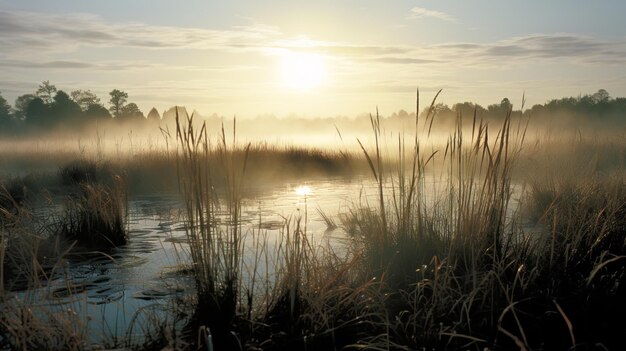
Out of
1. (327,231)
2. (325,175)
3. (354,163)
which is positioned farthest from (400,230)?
(354,163)

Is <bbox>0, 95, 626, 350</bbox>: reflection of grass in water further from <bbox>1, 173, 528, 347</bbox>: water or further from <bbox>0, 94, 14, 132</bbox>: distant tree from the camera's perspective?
<bbox>0, 94, 14, 132</bbox>: distant tree

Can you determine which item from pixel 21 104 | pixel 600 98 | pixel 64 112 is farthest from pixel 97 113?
pixel 600 98

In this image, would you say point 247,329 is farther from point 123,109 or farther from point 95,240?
point 123,109

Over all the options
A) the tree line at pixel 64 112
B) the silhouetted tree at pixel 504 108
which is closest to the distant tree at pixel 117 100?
the tree line at pixel 64 112

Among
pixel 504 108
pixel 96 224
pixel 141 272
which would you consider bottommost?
pixel 141 272

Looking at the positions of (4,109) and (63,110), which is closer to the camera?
(63,110)

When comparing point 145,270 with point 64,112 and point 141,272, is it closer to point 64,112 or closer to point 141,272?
point 141,272

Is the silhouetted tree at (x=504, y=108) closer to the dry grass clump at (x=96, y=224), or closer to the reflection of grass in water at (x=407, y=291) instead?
the reflection of grass in water at (x=407, y=291)

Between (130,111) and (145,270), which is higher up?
(130,111)

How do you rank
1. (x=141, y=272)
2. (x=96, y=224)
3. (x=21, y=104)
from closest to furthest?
(x=141, y=272), (x=96, y=224), (x=21, y=104)

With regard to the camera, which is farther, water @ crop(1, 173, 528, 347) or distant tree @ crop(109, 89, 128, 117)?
distant tree @ crop(109, 89, 128, 117)

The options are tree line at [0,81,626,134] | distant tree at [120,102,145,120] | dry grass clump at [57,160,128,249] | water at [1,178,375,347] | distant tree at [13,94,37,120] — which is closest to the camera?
water at [1,178,375,347]

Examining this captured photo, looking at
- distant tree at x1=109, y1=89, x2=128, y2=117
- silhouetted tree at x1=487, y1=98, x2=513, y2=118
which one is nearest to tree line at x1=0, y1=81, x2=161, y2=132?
distant tree at x1=109, y1=89, x2=128, y2=117

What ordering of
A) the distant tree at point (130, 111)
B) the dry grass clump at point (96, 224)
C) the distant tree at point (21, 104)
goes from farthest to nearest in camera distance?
the distant tree at point (21, 104), the distant tree at point (130, 111), the dry grass clump at point (96, 224)
